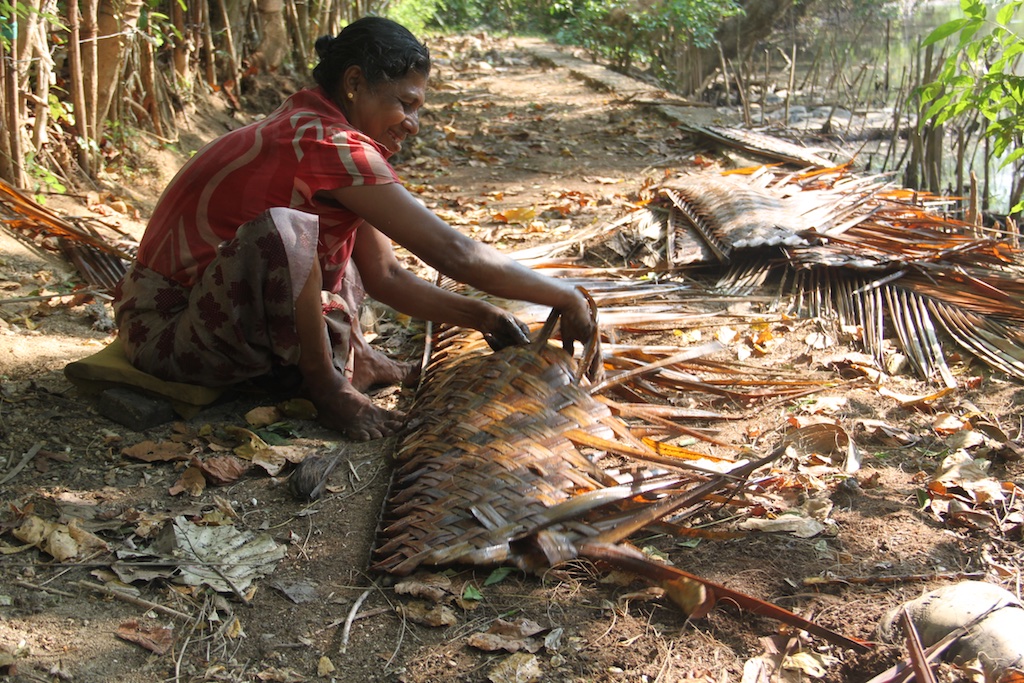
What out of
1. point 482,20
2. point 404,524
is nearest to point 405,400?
point 404,524

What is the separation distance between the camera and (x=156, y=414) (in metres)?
2.37

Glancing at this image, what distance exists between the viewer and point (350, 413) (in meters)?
2.37

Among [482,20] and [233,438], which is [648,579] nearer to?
[233,438]

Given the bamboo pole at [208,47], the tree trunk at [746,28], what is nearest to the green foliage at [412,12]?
the tree trunk at [746,28]

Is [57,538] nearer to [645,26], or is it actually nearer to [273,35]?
[273,35]

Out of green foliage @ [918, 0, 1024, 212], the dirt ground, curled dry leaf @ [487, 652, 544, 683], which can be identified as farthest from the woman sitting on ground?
green foliage @ [918, 0, 1024, 212]

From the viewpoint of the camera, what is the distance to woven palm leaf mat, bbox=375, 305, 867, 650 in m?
1.66

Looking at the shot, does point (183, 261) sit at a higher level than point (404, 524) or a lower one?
higher

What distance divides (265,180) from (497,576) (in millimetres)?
1203

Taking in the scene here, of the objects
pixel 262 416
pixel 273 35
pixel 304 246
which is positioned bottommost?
pixel 262 416

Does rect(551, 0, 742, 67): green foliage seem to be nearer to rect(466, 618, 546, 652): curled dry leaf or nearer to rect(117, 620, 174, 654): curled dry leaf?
rect(466, 618, 546, 652): curled dry leaf

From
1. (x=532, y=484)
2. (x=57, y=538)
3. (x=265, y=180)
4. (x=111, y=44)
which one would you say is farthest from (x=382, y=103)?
(x=111, y=44)

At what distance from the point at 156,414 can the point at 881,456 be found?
1861 mm

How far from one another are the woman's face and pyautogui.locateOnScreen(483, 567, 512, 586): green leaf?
1.24 meters
